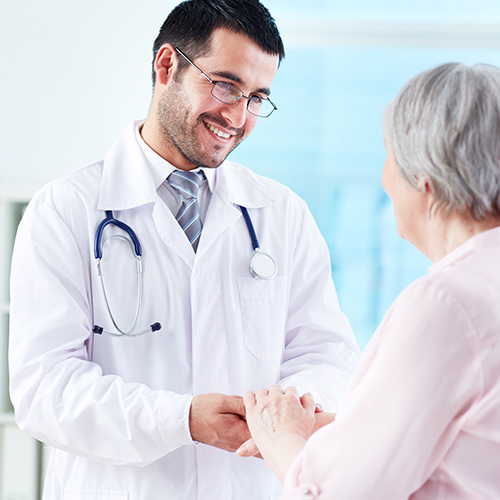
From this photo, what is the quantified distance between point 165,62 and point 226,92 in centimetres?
19

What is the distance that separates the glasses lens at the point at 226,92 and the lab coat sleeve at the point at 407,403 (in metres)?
0.88

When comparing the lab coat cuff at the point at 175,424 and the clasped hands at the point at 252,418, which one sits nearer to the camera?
the clasped hands at the point at 252,418

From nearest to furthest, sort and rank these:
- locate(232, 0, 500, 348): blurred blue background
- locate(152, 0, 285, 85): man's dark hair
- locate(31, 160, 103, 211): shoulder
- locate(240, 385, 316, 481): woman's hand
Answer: locate(240, 385, 316, 481): woman's hand
locate(31, 160, 103, 211): shoulder
locate(152, 0, 285, 85): man's dark hair
locate(232, 0, 500, 348): blurred blue background

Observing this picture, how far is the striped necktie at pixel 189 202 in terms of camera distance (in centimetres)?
155

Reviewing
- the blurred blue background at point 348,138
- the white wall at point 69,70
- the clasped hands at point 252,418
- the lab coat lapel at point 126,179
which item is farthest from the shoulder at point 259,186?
the blurred blue background at point 348,138

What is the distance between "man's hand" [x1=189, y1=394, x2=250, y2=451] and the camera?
4.12 feet

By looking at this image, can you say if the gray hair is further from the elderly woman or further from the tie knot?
the tie knot

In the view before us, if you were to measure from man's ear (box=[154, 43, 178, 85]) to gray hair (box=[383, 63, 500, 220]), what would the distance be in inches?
34.0

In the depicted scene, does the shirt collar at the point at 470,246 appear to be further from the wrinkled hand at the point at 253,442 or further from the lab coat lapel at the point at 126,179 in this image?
the lab coat lapel at the point at 126,179

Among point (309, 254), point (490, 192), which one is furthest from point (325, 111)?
point (490, 192)

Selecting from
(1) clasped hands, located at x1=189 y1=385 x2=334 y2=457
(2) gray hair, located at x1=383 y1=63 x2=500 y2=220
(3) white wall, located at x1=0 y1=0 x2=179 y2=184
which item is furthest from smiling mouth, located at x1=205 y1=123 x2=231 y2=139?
(3) white wall, located at x1=0 y1=0 x2=179 y2=184

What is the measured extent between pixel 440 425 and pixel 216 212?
2.96 feet

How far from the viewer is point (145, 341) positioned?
141 centimetres

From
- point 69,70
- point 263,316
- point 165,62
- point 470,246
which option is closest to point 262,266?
point 263,316
